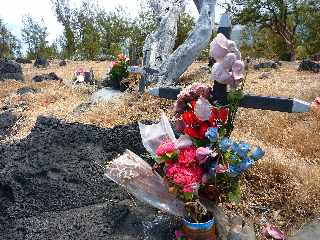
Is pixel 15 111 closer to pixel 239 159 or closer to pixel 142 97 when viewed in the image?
pixel 142 97

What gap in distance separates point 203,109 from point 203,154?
31cm

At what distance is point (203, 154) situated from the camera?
3.09m

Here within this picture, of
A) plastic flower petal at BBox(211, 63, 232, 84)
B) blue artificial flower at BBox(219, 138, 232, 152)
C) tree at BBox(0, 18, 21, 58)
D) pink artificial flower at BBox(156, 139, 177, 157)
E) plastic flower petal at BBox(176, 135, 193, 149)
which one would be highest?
plastic flower petal at BBox(211, 63, 232, 84)

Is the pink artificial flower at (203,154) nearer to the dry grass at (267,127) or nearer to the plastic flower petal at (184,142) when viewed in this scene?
the plastic flower petal at (184,142)

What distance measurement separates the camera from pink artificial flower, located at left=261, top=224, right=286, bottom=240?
369 cm

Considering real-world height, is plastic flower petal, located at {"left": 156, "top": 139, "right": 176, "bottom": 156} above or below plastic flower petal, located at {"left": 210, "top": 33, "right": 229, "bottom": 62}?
below

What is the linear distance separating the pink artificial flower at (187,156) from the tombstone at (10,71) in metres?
10.8

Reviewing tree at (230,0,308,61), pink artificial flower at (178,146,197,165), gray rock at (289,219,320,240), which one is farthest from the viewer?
tree at (230,0,308,61)

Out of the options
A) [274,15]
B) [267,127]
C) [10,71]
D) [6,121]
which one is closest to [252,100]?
[267,127]

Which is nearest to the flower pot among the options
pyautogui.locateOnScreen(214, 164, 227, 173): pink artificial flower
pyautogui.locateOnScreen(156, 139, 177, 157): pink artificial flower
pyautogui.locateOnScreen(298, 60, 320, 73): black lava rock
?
pyautogui.locateOnScreen(214, 164, 227, 173): pink artificial flower

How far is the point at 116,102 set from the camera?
8.37 m

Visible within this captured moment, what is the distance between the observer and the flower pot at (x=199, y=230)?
3.08 m

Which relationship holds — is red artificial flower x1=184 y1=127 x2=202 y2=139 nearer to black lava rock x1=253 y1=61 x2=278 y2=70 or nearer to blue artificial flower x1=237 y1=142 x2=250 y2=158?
blue artificial flower x1=237 y1=142 x2=250 y2=158

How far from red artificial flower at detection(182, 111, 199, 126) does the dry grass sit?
1.05m
